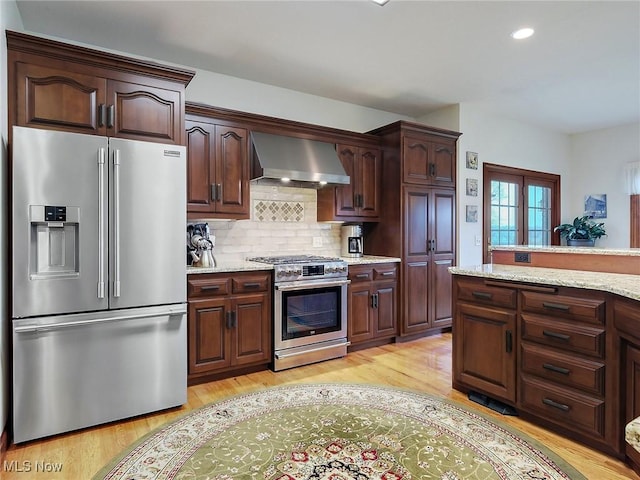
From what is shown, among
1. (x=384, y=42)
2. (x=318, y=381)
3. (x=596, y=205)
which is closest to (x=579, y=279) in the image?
(x=318, y=381)

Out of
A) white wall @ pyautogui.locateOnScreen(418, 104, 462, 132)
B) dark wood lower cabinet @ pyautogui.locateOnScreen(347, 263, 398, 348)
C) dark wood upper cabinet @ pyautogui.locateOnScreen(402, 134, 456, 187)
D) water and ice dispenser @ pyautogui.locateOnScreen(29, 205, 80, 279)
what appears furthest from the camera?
white wall @ pyautogui.locateOnScreen(418, 104, 462, 132)

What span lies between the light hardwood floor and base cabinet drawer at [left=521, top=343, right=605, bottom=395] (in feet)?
1.12

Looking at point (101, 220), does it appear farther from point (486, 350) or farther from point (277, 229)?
point (486, 350)

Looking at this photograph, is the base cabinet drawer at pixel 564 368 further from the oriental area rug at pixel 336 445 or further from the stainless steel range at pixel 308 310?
the stainless steel range at pixel 308 310

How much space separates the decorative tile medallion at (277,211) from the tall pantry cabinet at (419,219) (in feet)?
3.08

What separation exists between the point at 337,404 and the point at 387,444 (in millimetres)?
571

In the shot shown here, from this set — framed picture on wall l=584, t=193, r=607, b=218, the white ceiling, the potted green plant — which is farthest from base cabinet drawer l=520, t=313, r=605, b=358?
framed picture on wall l=584, t=193, r=607, b=218

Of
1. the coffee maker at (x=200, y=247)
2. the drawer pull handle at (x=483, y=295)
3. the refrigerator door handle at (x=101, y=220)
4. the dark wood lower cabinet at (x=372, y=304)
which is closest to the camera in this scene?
the refrigerator door handle at (x=101, y=220)

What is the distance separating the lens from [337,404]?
2699mm

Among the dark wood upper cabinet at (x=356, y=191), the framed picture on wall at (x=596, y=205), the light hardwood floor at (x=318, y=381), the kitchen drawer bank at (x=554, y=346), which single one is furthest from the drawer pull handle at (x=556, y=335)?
the framed picture on wall at (x=596, y=205)

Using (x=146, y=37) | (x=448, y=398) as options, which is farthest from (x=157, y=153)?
(x=448, y=398)

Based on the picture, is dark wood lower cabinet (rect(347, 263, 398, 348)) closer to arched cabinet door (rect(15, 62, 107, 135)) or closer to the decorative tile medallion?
the decorative tile medallion

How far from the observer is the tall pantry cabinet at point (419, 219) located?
423cm

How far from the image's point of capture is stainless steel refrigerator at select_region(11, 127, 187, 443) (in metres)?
2.19
